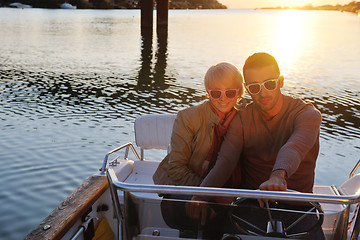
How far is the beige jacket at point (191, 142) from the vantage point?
10.6ft

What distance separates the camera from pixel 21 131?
9.63 metres

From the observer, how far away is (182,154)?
3252mm

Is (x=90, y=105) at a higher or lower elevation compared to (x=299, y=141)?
lower

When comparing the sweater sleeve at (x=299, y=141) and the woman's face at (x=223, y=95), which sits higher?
the woman's face at (x=223, y=95)

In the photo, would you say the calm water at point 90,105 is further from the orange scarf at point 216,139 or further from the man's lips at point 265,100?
the man's lips at point 265,100

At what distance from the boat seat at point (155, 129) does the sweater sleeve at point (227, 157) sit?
1.67m

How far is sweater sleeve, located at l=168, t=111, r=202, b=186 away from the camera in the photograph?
324 centimetres

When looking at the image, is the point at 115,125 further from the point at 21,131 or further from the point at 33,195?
the point at 33,195

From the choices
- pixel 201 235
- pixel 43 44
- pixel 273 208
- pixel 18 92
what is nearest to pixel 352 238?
pixel 273 208

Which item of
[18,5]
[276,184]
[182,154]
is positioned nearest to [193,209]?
[276,184]

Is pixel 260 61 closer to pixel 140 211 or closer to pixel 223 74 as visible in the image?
pixel 223 74

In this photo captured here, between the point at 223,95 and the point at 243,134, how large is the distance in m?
0.33

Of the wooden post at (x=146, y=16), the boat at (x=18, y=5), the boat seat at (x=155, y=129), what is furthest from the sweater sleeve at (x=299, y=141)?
the boat at (x=18, y=5)

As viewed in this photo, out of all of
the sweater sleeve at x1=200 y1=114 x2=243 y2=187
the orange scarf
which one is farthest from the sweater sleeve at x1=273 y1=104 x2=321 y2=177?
the orange scarf
